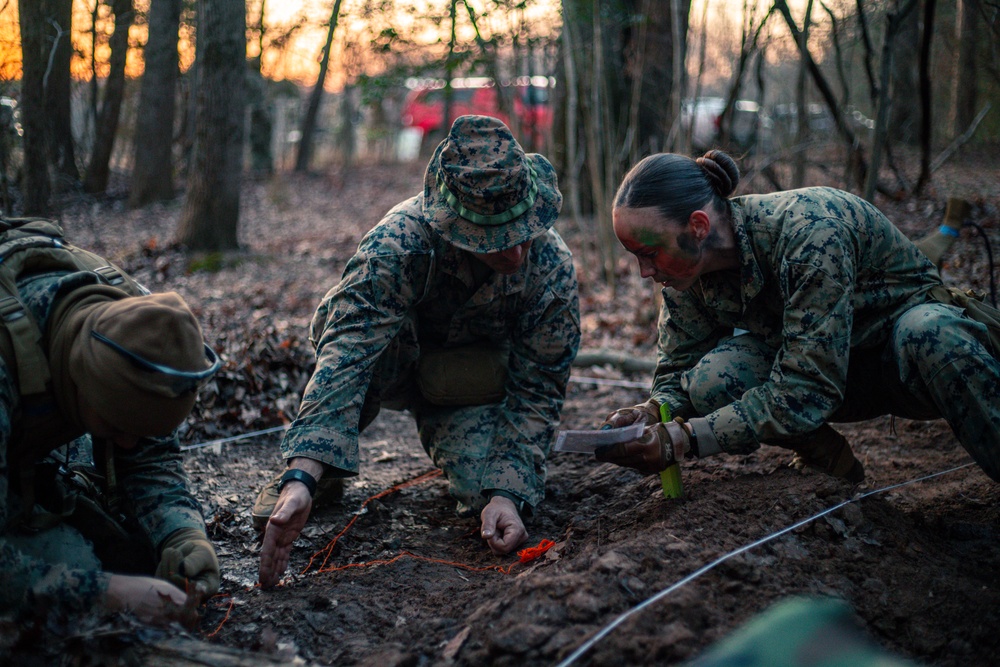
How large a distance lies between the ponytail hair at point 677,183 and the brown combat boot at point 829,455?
936mm

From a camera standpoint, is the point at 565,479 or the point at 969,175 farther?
the point at 969,175

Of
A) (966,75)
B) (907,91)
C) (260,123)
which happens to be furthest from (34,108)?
(260,123)

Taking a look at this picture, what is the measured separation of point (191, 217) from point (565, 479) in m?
5.83

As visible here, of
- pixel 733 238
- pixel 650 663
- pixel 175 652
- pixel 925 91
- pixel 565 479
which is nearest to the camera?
pixel 650 663

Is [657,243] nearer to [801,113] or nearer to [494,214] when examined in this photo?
[494,214]

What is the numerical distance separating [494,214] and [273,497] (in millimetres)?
1299

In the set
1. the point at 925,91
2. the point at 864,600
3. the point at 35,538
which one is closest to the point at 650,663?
the point at 864,600

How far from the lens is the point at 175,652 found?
1840 mm

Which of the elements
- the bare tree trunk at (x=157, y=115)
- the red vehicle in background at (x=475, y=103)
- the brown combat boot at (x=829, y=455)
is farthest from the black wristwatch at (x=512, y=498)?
the bare tree trunk at (x=157, y=115)

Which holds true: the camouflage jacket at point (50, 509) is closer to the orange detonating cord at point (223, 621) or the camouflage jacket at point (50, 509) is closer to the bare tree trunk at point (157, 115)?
the orange detonating cord at point (223, 621)

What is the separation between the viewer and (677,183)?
A: 252 centimetres

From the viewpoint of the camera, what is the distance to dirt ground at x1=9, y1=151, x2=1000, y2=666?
1.93 metres

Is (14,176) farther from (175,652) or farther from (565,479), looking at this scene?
(175,652)

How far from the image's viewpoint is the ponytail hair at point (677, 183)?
2510 millimetres
